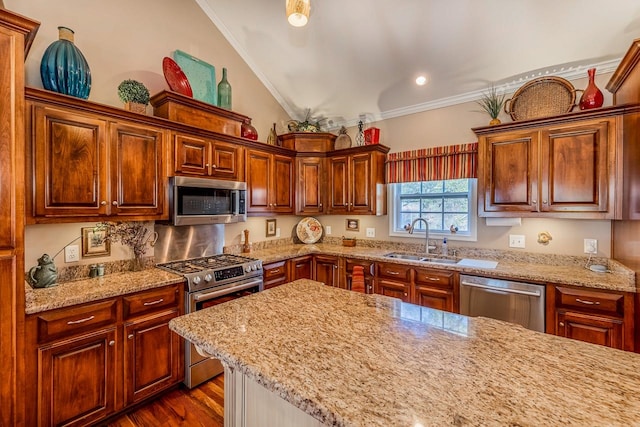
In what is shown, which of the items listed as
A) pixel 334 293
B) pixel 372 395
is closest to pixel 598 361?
pixel 372 395

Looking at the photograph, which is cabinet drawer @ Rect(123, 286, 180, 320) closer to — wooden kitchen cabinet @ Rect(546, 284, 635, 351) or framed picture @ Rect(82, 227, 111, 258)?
framed picture @ Rect(82, 227, 111, 258)

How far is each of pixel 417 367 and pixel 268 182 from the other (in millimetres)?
2919

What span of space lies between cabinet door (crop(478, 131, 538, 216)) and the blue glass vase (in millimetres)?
3413

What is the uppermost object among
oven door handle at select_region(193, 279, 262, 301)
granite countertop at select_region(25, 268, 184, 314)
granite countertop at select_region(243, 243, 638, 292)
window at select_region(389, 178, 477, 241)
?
window at select_region(389, 178, 477, 241)

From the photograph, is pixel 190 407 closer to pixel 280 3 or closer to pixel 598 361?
pixel 598 361

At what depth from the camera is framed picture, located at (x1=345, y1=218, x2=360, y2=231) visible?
415 centimetres

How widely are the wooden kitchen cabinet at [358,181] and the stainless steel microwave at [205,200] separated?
131cm

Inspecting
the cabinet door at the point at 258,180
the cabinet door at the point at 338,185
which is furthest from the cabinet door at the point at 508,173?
→ the cabinet door at the point at 258,180

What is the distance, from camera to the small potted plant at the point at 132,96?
2.40 metres

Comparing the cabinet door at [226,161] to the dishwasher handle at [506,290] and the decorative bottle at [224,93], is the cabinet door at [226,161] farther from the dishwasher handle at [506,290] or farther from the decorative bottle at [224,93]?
A: the dishwasher handle at [506,290]

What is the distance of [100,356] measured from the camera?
6.41ft

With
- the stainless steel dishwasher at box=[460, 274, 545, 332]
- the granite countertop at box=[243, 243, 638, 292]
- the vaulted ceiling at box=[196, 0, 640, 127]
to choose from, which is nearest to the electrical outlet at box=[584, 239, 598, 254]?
the granite countertop at box=[243, 243, 638, 292]

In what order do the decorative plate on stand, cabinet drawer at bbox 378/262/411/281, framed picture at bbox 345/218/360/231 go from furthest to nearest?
the decorative plate on stand < framed picture at bbox 345/218/360/231 < cabinet drawer at bbox 378/262/411/281

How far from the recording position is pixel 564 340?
1141mm
